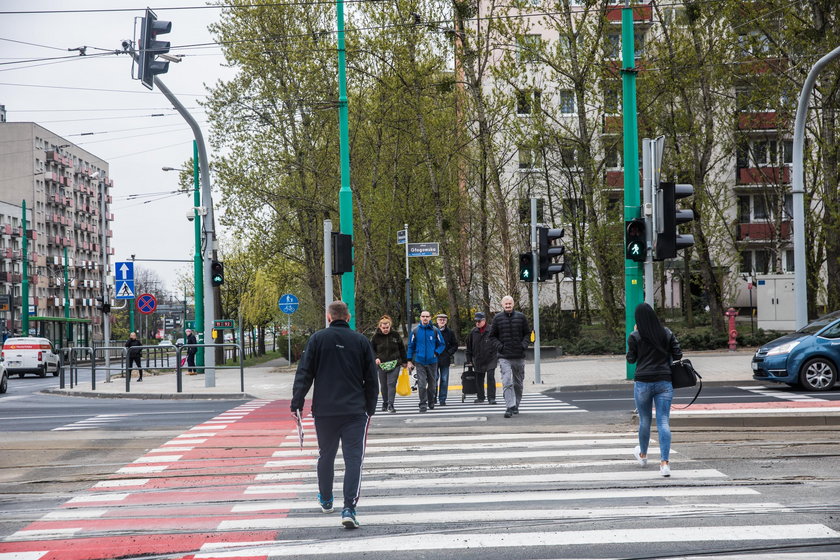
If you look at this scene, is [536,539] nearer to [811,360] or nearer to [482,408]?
[482,408]

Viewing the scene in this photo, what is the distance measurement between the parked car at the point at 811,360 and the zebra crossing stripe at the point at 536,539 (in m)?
12.3

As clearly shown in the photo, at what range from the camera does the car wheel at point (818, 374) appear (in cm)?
1866

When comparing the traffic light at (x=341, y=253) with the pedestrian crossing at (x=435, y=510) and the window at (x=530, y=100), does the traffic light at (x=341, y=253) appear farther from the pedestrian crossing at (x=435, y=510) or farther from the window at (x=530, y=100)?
the window at (x=530, y=100)

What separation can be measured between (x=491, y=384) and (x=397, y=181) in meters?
23.1

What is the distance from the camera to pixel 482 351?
18.5 m

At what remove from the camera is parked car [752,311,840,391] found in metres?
18.7

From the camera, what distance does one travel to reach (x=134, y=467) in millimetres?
11477

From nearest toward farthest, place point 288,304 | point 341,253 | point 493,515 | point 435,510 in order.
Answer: point 493,515, point 435,510, point 341,253, point 288,304

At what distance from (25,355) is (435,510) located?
40.2m

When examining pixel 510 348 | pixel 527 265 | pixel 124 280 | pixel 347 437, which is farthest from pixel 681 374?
pixel 124 280

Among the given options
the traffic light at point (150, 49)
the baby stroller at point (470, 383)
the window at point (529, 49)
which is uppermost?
the window at point (529, 49)

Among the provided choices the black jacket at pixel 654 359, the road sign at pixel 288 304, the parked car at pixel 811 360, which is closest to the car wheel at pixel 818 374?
the parked car at pixel 811 360

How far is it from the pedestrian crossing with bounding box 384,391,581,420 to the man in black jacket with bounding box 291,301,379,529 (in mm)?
8555

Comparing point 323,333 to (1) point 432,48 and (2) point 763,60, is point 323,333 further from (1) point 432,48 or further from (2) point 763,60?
(1) point 432,48
